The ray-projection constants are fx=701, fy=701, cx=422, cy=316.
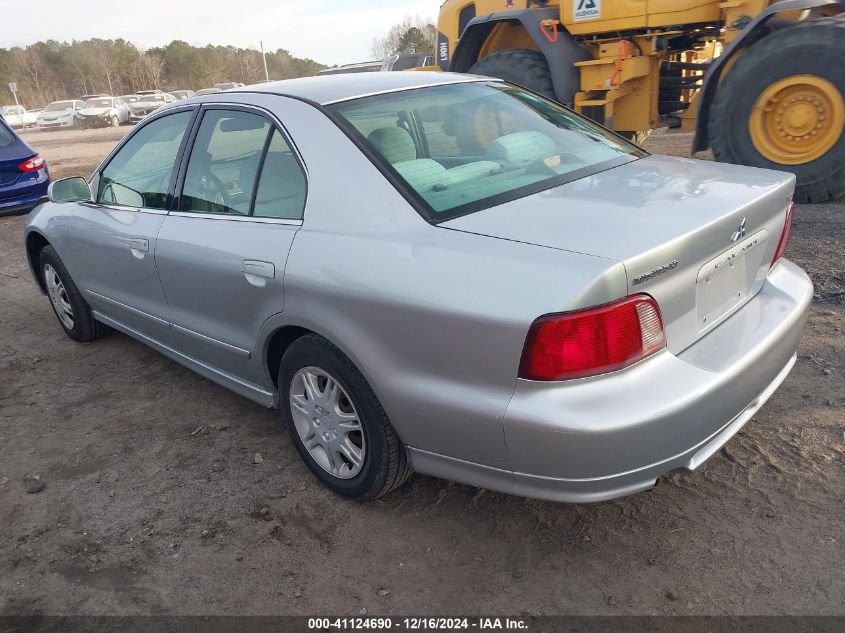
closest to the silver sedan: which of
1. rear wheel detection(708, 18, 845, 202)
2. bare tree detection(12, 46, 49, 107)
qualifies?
rear wheel detection(708, 18, 845, 202)

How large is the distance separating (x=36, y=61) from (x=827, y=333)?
70.5 m

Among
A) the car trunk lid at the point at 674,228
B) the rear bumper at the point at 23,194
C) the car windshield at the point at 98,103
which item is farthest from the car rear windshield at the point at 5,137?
the car windshield at the point at 98,103

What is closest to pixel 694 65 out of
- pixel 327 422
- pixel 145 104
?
pixel 327 422

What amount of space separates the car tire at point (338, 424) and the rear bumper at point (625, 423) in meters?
0.33

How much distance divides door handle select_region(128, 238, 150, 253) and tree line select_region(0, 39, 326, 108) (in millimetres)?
59386

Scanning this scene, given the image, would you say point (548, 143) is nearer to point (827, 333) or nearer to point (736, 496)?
point (736, 496)

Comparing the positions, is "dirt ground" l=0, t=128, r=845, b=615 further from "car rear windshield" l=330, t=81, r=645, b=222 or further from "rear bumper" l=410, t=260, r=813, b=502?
"car rear windshield" l=330, t=81, r=645, b=222

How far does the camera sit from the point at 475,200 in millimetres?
2496

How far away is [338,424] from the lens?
2762 millimetres

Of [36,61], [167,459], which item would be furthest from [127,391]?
[36,61]

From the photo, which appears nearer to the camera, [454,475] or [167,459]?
[454,475]

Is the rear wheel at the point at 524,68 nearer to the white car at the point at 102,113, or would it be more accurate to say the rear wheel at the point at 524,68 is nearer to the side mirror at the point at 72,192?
the side mirror at the point at 72,192

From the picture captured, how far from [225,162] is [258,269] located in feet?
2.36

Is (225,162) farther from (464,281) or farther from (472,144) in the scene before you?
(464,281)
